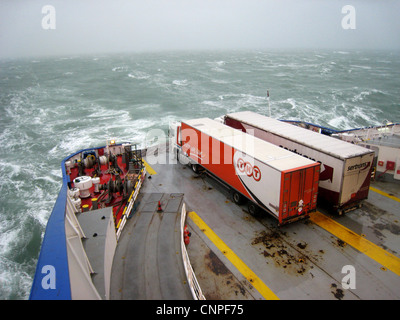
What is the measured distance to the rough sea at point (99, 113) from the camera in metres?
22.0

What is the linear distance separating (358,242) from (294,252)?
2951 millimetres

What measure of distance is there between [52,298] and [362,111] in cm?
5947

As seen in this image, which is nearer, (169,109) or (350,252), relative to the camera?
(350,252)

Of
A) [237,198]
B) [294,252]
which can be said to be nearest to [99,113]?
[237,198]

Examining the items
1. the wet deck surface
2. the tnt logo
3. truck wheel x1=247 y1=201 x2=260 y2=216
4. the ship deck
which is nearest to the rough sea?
the wet deck surface

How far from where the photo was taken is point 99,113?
52.2 m

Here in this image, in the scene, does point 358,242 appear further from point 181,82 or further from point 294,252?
point 181,82

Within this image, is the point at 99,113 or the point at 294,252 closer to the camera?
the point at 294,252

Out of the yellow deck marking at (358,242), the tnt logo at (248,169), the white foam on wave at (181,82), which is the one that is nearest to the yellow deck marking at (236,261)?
the tnt logo at (248,169)

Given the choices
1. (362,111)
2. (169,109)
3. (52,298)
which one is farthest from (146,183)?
(362,111)

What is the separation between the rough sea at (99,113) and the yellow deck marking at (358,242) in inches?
654

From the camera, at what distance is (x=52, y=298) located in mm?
4320
